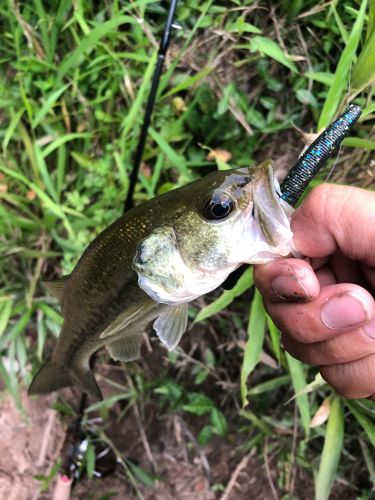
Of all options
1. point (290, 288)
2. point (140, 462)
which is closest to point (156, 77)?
point (290, 288)

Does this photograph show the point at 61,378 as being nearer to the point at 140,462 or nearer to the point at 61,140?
the point at 140,462

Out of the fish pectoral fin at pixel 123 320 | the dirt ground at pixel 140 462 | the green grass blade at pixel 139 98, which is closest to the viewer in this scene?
the fish pectoral fin at pixel 123 320

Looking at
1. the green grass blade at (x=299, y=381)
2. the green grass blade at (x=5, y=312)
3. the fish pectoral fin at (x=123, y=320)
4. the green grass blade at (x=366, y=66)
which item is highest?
the green grass blade at (x=366, y=66)

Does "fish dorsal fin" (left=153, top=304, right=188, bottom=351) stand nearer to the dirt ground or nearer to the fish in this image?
the fish

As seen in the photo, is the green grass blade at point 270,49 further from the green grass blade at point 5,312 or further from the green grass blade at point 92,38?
the green grass blade at point 5,312

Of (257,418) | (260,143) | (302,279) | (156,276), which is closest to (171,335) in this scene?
(156,276)

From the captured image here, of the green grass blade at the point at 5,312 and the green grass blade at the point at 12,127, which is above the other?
the green grass blade at the point at 12,127

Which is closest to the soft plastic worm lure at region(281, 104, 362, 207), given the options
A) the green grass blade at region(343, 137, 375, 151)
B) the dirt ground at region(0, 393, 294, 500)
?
the green grass blade at region(343, 137, 375, 151)

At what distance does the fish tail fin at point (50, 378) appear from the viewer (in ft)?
7.09

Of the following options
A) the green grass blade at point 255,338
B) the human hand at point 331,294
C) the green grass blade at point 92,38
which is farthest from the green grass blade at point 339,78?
the green grass blade at point 92,38

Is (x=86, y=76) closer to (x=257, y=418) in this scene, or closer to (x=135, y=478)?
(x=257, y=418)

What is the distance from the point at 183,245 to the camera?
1.50 meters

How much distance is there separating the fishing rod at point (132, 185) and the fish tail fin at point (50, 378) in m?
0.19

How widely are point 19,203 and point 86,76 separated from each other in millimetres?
884
